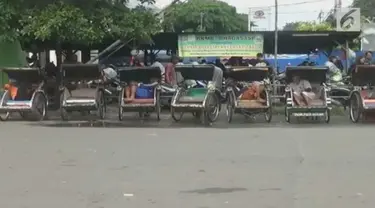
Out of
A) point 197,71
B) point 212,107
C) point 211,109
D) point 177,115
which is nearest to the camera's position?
point 211,109

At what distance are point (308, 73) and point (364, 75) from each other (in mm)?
1426

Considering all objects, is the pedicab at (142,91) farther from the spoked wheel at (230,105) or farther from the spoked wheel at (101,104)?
the spoked wheel at (230,105)

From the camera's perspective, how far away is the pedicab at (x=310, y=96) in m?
14.8

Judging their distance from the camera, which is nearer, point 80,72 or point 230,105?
point 230,105

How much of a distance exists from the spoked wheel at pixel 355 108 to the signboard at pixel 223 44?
15.5ft

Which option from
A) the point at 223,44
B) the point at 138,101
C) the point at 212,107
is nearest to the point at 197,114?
the point at 212,107

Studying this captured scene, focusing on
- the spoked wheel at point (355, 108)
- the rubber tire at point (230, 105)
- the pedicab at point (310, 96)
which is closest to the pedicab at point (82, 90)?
the rubber tire at point (230, 105)

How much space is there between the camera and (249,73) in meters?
15.9

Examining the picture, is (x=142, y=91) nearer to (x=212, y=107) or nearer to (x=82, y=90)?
(x=82, y=90)

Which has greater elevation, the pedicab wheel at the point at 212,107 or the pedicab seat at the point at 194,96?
the pedicab seat at the point at 194,96

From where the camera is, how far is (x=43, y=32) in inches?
606
